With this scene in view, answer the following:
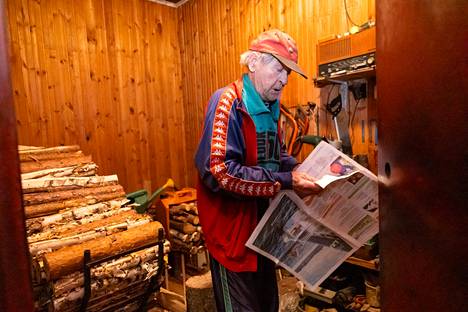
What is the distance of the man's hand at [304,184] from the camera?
128 cm

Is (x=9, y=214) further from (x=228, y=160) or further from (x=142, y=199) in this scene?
(x=142, y=199)

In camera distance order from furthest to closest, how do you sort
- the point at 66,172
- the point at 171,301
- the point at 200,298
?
the point at 171,301
the point at 66,172
the point at 200,298

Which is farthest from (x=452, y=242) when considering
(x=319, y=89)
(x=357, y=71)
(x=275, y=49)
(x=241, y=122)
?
(x=319, y=89)

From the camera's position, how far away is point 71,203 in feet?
7.47

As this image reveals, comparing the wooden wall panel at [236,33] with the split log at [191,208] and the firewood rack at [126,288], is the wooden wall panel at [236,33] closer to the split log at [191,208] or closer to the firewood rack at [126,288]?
the split log at [191,208]

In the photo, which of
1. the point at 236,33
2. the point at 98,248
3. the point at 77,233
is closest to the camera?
the point at 98,248

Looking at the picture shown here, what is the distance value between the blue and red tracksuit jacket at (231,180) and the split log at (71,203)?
123cm

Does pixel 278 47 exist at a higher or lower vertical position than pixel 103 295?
higher

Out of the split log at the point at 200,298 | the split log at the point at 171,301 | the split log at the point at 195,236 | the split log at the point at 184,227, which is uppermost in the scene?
the split log at the point at 184,227

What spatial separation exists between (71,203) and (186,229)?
1.07 meters

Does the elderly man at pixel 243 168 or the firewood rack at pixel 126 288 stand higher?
the elderly man at pixel 243 168

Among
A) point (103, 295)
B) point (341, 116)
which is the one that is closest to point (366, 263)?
point (341, 116)

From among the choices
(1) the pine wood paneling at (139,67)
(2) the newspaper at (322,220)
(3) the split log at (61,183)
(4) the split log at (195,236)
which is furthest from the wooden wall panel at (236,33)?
(3) the split log at (61,183)

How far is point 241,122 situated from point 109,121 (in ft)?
8.81
